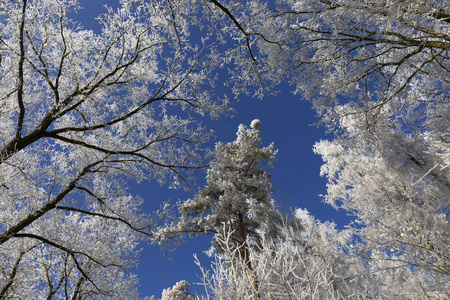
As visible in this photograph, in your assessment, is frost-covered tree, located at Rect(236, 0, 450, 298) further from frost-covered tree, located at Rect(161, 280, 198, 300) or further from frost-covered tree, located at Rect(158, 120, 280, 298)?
frost-covered tree, located at Rect(161, 280, 198, 300)

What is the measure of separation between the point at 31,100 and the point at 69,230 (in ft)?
18.0

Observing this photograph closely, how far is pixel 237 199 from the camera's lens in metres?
10.1

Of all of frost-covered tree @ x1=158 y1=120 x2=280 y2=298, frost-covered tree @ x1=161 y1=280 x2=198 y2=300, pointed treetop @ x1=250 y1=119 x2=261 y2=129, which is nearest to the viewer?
frost-covered tree @ x1=158 y1=120 x2=280 y2=298

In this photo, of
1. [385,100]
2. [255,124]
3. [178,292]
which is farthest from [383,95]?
[178,292]

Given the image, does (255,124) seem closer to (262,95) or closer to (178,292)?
(262,95)

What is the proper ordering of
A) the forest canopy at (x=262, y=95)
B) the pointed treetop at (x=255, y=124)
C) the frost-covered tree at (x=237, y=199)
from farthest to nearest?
the pointed treetop at (x=255, y=124)
the frost-covered tree at (x=237, y=199)
the forest canopy at (x=262, y=95)

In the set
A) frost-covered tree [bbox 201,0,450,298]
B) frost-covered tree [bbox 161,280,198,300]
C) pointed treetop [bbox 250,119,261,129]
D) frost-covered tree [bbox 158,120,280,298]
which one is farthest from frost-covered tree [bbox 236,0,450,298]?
frost-covered tree [bbox 161,280,198,300]

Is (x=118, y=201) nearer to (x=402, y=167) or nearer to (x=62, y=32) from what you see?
(x=62, y=32)

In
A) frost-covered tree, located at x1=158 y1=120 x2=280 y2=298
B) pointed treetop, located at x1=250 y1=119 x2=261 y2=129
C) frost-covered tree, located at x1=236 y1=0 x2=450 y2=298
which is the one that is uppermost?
pointed treetop, located at x1=250 y1=119 x2=261 y2=129

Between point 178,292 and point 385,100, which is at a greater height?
point 178,292

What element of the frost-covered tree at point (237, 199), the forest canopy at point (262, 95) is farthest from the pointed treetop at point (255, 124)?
the forest canopy at point (262, 95)

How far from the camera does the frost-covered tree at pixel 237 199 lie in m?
10.4

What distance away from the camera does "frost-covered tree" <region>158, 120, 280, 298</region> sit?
10.4 meters

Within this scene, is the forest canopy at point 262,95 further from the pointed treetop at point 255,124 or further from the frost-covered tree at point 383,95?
the pointed treetop at point 255,124
